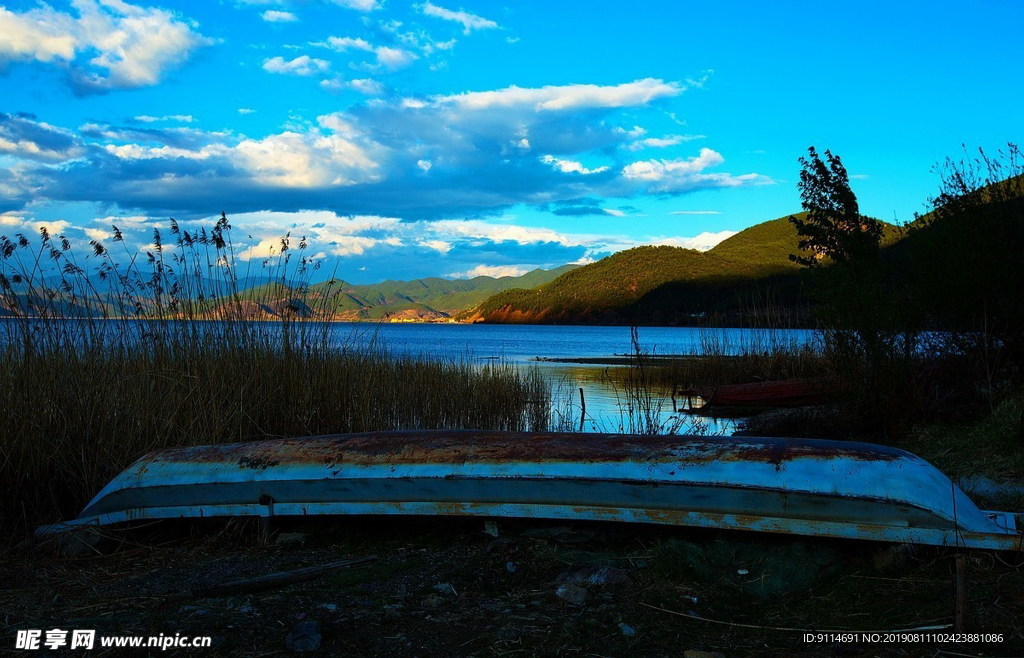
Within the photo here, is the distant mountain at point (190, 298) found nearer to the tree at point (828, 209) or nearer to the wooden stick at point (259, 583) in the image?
the wooden stick at point (259, 583)

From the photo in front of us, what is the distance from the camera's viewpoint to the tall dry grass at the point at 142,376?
13.7 feet

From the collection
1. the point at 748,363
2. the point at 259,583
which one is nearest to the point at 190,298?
the point at 259,583

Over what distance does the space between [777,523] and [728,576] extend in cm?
31

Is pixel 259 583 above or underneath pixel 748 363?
underneath

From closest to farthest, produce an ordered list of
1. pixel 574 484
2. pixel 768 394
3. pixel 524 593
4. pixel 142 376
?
pixel 524 593
pixel 574 484
pixel 142 376
pixel 768 394

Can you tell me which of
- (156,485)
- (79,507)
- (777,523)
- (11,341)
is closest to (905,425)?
(777,523)

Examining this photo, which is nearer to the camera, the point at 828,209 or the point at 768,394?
the point at 768,394

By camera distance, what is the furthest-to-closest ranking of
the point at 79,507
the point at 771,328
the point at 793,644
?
the point at 771,328 < the point at 79,507 < the point at 793,644

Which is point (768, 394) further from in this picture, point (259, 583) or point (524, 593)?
point (259, 583)

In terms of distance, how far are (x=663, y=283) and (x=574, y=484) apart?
220 ft

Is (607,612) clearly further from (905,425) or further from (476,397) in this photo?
(476,397)

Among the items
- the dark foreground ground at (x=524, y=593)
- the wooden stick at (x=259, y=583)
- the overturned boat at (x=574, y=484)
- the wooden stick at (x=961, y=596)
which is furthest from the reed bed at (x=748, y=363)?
the wooden stick at (x=961, y=596)

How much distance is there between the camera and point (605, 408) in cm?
1083

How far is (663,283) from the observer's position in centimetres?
6869
